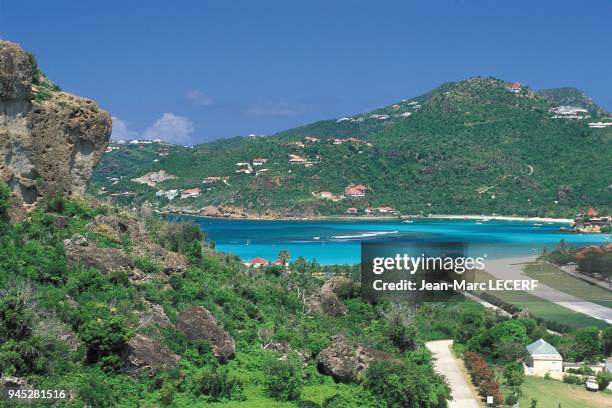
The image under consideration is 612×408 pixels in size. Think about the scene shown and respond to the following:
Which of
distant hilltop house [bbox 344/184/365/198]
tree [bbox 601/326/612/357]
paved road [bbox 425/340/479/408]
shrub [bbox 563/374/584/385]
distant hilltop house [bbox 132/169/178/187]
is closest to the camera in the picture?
paved road [bbox 425/340/479/408]

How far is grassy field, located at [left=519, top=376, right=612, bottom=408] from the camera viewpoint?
21.1 metres

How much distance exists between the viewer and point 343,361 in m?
17.1

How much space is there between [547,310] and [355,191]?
80.0 meters

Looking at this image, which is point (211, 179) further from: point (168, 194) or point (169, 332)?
point (169, 332)

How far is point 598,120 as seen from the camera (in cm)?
14288

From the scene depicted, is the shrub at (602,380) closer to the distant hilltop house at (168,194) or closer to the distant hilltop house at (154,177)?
the distant hilltop house at (168,194)

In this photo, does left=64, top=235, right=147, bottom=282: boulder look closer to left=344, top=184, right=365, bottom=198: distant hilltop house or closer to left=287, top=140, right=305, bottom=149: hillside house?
left=344, top=184, right=365, bottom=198: distant hilltop house

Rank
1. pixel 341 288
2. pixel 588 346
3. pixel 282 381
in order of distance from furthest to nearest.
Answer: pixel 341 288
pixel 588 346
pixel 282 381

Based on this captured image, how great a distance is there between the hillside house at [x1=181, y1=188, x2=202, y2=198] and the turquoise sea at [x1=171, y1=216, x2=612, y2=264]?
10.1m

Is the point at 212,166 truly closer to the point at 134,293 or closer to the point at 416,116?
the point at 416,116

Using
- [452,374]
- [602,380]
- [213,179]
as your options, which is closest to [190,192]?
[213,179]

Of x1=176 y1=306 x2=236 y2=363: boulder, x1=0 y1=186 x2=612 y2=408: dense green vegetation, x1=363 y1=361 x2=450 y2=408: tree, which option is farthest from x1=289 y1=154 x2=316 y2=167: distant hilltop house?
x1=176 y1=306 x2=236 y2=363: boulder

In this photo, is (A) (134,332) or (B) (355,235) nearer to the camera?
(A) (134,332)

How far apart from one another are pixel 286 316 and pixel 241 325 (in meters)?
2.82
